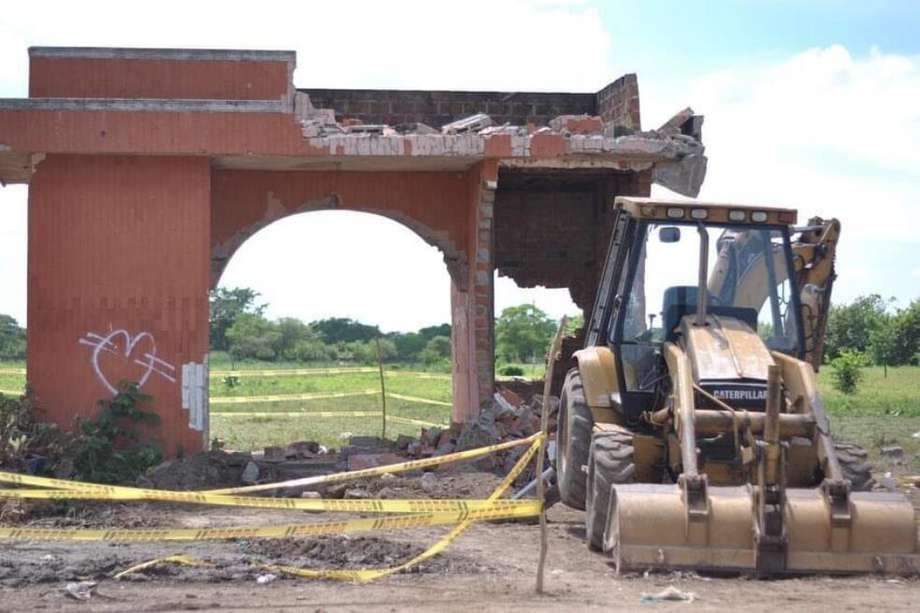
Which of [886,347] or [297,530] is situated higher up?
[886,347]

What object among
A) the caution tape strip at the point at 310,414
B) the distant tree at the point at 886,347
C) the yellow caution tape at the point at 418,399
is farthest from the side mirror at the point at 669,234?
the distant tree at the point at 886,347

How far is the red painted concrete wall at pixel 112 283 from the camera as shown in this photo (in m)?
17.0

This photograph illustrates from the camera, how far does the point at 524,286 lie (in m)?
26.0

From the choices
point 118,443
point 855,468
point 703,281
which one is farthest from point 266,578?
point 118,443

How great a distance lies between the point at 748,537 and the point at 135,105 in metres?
10.2

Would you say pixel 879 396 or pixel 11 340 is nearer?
pixel 879 396

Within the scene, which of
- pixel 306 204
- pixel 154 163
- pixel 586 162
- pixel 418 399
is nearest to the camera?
pixel 154 163

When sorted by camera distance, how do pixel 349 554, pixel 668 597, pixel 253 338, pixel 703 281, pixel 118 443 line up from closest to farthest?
pixel 668 597
pixel 349 554
pixel 703 281
pixel 118 443
pixel 253 338

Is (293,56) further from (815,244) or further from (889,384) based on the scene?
(889,384)

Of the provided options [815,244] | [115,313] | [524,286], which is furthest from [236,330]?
[815,244]

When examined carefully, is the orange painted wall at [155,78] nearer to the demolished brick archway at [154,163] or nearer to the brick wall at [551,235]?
the demolished brick archway at [154,163]

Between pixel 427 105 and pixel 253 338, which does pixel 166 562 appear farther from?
pixel 253 338

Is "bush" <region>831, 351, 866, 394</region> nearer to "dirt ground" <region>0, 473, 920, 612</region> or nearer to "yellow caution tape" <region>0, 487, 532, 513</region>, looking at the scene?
"dirt ground" <region>0, 473, 920, 612</region>

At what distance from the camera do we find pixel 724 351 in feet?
34.5
